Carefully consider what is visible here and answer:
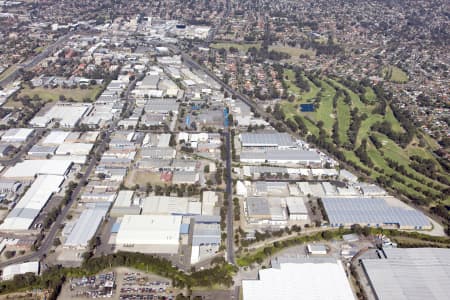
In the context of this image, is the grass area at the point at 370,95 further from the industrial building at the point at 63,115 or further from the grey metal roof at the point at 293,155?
the industrial building at the point at 63,115

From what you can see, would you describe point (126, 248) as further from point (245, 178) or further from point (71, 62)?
point (71, 62)

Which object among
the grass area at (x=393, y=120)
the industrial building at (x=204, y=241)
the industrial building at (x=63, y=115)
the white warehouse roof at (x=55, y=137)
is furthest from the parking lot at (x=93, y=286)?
the grass area at (x=393, y=120)

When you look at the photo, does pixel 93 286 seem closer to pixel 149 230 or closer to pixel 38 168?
pixel 149 230

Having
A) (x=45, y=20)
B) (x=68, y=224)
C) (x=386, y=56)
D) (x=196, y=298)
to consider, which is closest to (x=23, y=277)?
(x=68, y=224)

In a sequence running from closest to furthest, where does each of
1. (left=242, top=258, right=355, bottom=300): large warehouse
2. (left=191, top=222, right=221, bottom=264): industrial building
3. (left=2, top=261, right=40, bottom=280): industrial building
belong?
(left=242, top=258, right=355, bottom=300): large warehouse → (left=2, top=261, right=40, bottom=280): industrial building → (left=191, top=222, right=221, bottom=264): industrial building

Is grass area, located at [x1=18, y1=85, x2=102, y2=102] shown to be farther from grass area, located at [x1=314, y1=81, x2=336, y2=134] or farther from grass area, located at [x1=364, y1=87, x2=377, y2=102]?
grass area, located at [x1=364, y1=87, x2=377, y2=102]

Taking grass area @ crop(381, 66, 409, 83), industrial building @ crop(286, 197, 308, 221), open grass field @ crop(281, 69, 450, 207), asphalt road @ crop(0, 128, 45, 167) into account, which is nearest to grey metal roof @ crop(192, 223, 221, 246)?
industrial building @ crop(286, 197, 308, 221)
